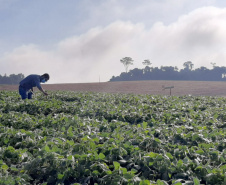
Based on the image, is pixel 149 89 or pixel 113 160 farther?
pixel 149 89

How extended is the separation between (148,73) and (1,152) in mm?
94268

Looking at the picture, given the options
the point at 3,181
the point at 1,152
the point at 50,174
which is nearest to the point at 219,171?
the point at 50,174

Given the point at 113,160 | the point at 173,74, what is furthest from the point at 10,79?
the point at 113,160

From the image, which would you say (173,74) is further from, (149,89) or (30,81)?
(30,81)

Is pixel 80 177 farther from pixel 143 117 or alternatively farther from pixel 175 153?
pixel 143 117

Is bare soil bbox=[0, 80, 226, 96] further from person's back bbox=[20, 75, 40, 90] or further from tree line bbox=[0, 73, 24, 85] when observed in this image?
tree line bbox=[0, 73, 24, 85]

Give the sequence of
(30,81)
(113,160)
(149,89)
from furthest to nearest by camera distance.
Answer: (149,89), (30,81), (113,160)

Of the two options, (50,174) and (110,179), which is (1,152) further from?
(110,179)

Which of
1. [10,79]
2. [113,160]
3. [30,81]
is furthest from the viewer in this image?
[10,79]

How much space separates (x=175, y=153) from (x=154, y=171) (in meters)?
0.58

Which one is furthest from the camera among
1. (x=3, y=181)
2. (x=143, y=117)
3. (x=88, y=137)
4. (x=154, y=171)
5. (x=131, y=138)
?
(x=143, y=117)

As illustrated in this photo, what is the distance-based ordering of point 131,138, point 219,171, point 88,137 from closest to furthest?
point 219,171 → point 88,137 → point 131,138

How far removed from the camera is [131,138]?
4.48 metres

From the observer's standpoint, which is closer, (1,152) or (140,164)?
(140,164)
